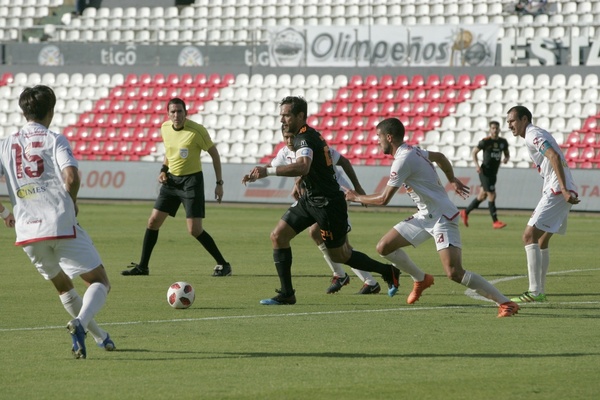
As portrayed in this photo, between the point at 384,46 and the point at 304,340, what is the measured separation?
81.6ft

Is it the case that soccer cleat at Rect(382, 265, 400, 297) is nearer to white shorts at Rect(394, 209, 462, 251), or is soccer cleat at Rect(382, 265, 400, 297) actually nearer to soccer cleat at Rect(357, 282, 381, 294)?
soccer cleat at Rect(357, 282, 381, 294)

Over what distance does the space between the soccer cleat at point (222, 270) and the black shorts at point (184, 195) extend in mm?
740

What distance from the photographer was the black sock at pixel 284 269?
11.8 m

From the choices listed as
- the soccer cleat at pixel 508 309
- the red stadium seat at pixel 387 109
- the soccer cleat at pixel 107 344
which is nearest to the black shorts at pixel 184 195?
the soccer cleat at pixel 508 309

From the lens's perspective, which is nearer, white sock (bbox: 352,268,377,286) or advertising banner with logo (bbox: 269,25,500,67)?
white sock (bbox: 352,268,377,286)

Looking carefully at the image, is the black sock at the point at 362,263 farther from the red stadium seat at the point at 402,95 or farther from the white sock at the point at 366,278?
the red stadium seat at the point at 402,95

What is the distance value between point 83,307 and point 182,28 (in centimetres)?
2935

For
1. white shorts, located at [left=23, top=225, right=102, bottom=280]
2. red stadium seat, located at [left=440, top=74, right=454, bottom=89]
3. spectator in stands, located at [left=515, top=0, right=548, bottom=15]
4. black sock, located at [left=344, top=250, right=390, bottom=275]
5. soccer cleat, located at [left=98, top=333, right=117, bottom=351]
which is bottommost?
soccer cleat, located at [left=98, top=333, right=117, bottom=351]

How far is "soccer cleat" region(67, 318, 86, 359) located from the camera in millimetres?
8141

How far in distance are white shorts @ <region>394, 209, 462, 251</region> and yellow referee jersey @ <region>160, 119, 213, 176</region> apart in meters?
4.54

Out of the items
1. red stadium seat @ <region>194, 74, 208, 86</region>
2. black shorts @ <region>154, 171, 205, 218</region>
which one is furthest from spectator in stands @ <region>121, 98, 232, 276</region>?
red stadium seat @ <region>194, 74, 208, 86</region>

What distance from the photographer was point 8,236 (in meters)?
21.6

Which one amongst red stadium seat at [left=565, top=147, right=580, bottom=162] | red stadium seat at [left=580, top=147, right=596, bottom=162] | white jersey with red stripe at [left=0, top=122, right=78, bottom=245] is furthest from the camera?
red stadium seat at [left=565, top=147, right=580, bottom=162]

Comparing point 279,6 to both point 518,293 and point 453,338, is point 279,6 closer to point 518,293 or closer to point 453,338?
point 518,293
